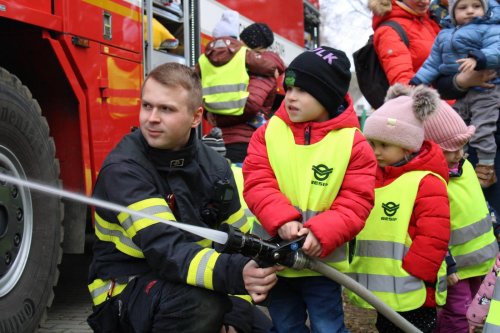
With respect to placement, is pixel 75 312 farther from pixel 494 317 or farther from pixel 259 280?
pixel 494 317

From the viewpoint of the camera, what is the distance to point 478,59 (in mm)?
3645

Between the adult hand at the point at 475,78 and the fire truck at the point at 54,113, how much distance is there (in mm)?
2055

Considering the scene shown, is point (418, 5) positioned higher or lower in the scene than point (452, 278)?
higher

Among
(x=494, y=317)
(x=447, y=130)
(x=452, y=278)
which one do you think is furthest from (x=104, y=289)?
(x=447, y=130)

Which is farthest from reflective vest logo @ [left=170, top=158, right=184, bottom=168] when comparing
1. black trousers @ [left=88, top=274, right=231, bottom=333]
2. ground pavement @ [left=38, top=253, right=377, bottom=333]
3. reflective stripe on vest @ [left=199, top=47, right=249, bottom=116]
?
reflective stripe on vest @ [left=199, top=47, right=249, bottom=116]

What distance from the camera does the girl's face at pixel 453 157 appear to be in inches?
132

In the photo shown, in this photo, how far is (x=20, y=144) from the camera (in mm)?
3186

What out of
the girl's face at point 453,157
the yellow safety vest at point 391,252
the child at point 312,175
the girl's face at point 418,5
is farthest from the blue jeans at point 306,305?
the girl's face at point 418,5

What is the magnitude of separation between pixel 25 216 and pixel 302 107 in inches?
59.8

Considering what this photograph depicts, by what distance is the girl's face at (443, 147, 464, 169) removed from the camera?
3.34 metres

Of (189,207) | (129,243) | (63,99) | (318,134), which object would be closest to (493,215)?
(318,134)

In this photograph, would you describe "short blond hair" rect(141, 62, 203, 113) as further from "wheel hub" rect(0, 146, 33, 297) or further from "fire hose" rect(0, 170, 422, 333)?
"wheel hub" rect(0, 146, 33, 297)

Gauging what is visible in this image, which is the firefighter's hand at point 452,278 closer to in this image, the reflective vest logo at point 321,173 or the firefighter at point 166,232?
the reflective vest logo at point 321,173

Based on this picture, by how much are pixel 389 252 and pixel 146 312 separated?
45.1 inches
